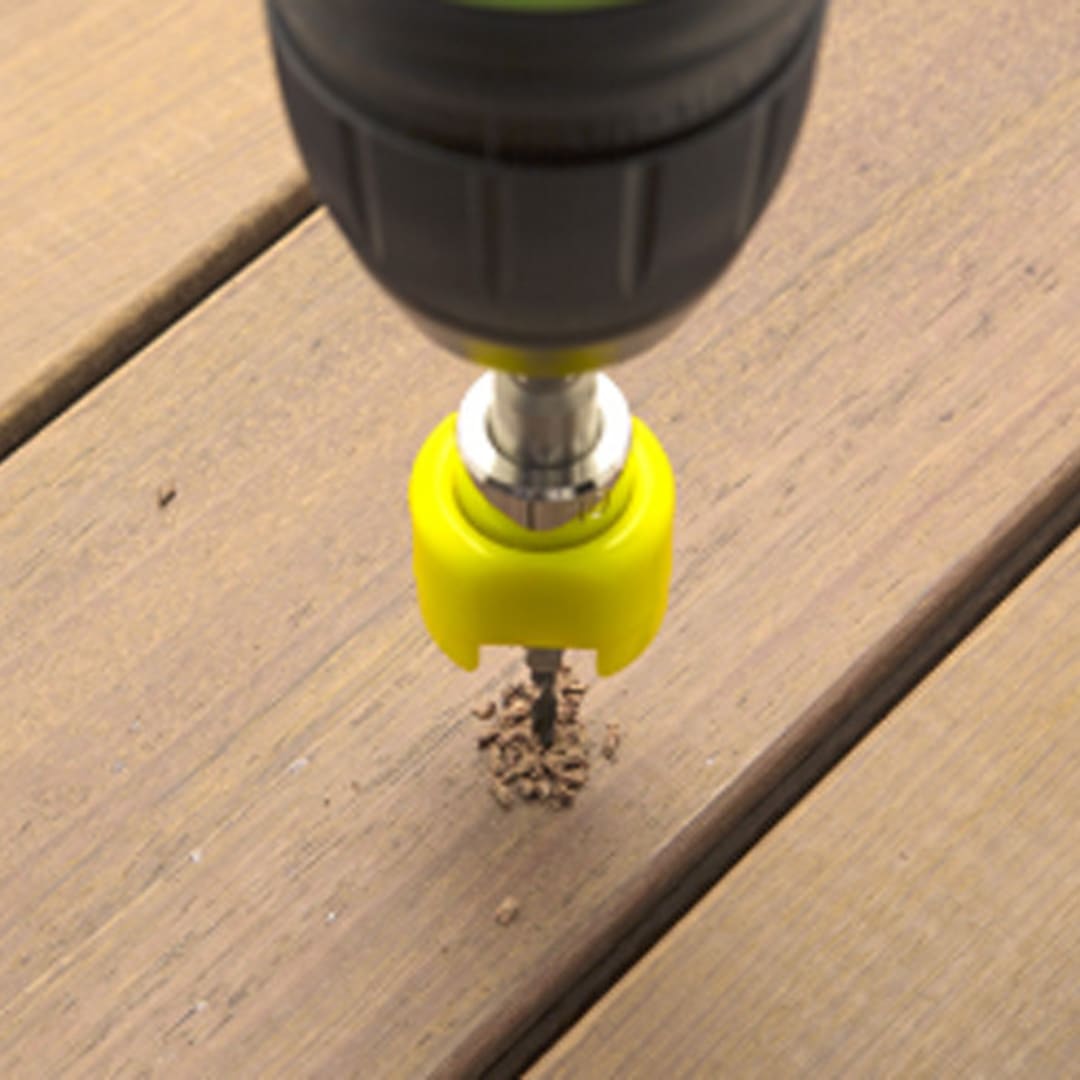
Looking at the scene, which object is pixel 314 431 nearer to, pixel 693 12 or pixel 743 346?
pixel 743 346

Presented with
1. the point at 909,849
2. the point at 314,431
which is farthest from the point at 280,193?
Answer: the point at 909,849

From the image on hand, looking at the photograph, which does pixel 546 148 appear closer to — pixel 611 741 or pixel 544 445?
pixel 544 445

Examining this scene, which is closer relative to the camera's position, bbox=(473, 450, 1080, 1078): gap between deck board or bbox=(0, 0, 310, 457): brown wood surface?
bbox=(473, 450, 1080, 1078): gap between deck board

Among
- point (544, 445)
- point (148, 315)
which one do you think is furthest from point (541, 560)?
point (148, 315)

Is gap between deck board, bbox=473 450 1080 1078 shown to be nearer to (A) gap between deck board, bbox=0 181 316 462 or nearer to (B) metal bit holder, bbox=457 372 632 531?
(B) metal bit holder, bbox=457 372 632 531

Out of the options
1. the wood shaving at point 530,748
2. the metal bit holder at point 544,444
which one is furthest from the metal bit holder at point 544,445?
the wood shaving at point 530,748

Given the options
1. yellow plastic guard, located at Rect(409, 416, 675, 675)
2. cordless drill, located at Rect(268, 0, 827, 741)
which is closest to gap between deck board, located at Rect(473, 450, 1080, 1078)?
yellow plastic guard, located at Rect(409, 416, 675, 675)
